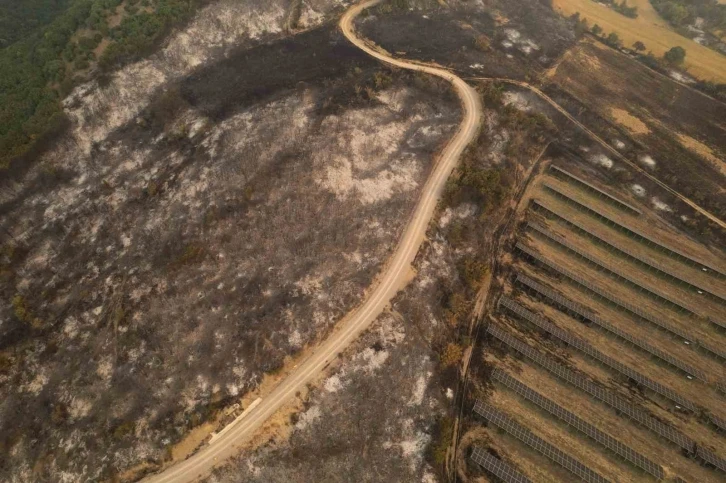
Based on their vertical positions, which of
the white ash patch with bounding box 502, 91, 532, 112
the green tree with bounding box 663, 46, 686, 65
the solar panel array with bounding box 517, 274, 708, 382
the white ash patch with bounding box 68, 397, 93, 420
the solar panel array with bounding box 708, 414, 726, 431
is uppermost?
the green tree with bounding box 663, 46, 686, 65

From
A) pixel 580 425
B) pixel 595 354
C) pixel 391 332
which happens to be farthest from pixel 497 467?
pixel 595 354

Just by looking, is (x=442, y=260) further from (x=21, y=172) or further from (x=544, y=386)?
(x=21, y=172)

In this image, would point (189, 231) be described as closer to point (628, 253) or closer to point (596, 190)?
point (596, 190)

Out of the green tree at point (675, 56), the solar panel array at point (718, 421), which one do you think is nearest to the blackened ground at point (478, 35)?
the green tree at point (675, 56)

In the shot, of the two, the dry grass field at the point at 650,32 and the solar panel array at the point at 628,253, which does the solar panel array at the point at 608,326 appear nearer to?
the solar panel array at the point at 628,253

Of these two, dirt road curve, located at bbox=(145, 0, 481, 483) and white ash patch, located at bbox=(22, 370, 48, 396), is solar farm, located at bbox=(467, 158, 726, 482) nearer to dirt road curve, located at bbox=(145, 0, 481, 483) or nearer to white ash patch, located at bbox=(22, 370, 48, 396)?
dirt road curve, located at bbox=(145, 0, 481, 483)

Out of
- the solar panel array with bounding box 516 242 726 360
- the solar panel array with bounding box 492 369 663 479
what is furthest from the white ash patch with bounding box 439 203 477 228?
the solar panel array with bounding box 492 369 663 479
